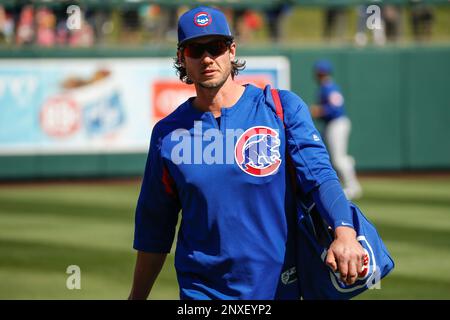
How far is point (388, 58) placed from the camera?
63.8 ft

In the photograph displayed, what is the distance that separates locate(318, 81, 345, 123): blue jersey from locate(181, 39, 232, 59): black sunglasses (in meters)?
11.8

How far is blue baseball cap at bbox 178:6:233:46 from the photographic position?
413cm

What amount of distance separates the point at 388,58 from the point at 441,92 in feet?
4.66

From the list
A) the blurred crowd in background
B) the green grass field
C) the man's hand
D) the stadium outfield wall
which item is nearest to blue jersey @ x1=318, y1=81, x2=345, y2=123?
the green grass field

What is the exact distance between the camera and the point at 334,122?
16.2m

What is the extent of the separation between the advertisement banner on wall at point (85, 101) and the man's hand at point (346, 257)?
14.0 metres

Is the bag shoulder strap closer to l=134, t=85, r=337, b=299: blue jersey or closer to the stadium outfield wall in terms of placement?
l=134, t=85, r=337, b=299: blue jersey

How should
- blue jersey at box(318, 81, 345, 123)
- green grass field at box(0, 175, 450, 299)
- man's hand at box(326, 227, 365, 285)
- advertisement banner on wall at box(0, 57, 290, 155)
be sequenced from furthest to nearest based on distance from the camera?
advertisement banner on wall at box(0, 57, 290, 155)
blue jersey at box(318, 81, 345, 123)
green grass field at box(0, 175, 450, 299)
man's hand at box(326, 227, 365, 285)

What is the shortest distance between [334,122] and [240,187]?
1229cm

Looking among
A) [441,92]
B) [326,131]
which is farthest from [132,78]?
[441,92]

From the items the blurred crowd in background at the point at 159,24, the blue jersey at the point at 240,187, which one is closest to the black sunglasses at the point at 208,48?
the blue jersey at the point at 240,187

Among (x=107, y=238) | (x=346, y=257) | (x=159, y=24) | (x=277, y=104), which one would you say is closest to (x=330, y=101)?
(x=159, y=24)

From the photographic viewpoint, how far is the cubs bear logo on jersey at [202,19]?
163 inches

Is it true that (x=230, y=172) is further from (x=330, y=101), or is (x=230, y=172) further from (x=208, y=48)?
(x=330, y=101)
